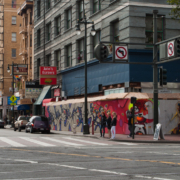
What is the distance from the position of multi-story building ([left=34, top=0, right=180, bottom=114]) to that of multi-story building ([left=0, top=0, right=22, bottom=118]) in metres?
36.1

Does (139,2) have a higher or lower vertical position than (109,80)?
higher

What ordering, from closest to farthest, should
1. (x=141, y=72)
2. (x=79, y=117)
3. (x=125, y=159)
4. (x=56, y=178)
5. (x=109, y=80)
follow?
(x=56, y=178) → (x=125, y=159) → (x=141, y=72) → (x=109, y=80) → (x=79, y=117)

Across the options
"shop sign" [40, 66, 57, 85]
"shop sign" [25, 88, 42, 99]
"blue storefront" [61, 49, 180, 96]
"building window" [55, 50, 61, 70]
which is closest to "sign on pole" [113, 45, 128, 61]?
"blue storefront" [61, 49, 180, 96]

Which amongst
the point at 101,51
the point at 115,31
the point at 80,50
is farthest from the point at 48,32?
the point at 101,51

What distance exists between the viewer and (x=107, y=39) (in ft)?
103

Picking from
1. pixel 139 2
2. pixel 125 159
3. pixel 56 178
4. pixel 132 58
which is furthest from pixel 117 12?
pixel 56 178

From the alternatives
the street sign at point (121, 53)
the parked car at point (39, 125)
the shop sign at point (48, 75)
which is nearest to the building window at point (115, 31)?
the street sign at point (121, 53)

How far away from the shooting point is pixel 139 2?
28875mm

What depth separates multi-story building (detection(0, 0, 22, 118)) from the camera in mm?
80812

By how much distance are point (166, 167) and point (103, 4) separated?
2371 cm

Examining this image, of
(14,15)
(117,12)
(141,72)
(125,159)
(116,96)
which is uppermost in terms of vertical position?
(14,15)

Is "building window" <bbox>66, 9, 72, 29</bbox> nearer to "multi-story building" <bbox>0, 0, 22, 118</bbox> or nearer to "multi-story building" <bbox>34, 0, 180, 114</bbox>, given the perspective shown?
"multi-story building" <bbox>34, 0, 180, 114</bbox>

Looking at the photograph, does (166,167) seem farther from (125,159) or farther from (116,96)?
(116,96)

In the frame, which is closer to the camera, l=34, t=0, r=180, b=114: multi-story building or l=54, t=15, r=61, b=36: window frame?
l=34, t=0, r=180, b=114: multi-story building
